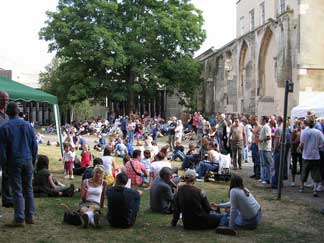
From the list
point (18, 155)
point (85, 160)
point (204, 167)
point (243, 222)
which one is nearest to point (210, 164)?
point (204, 167)

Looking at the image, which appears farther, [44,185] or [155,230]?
[44,185]

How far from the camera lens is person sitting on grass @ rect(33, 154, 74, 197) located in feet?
35.6

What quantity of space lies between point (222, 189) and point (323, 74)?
20.8 m

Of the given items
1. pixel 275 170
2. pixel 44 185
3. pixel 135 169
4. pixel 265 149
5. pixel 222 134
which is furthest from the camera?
pixel 222 134

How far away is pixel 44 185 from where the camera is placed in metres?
11.0

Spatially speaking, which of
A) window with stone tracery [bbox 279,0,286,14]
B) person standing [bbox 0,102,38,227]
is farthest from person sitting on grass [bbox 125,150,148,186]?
window with stone tracery [bbox 279,0,286,14]

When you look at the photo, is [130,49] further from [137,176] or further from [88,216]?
[88,216]

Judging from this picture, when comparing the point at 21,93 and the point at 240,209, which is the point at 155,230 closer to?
the point at 240,209

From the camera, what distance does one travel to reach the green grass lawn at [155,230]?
7491mm

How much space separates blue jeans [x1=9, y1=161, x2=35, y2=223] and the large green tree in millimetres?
32314

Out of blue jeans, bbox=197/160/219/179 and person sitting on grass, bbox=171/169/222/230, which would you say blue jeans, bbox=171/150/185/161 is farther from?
person sitting on grass, bbox=171/169/222/230

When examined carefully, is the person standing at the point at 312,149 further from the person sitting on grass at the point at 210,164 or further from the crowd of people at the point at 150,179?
the person sitting on grass at the point at 210,164

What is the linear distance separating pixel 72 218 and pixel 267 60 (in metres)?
30.9

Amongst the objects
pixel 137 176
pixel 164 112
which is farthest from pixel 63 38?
→ pixel 137 176
